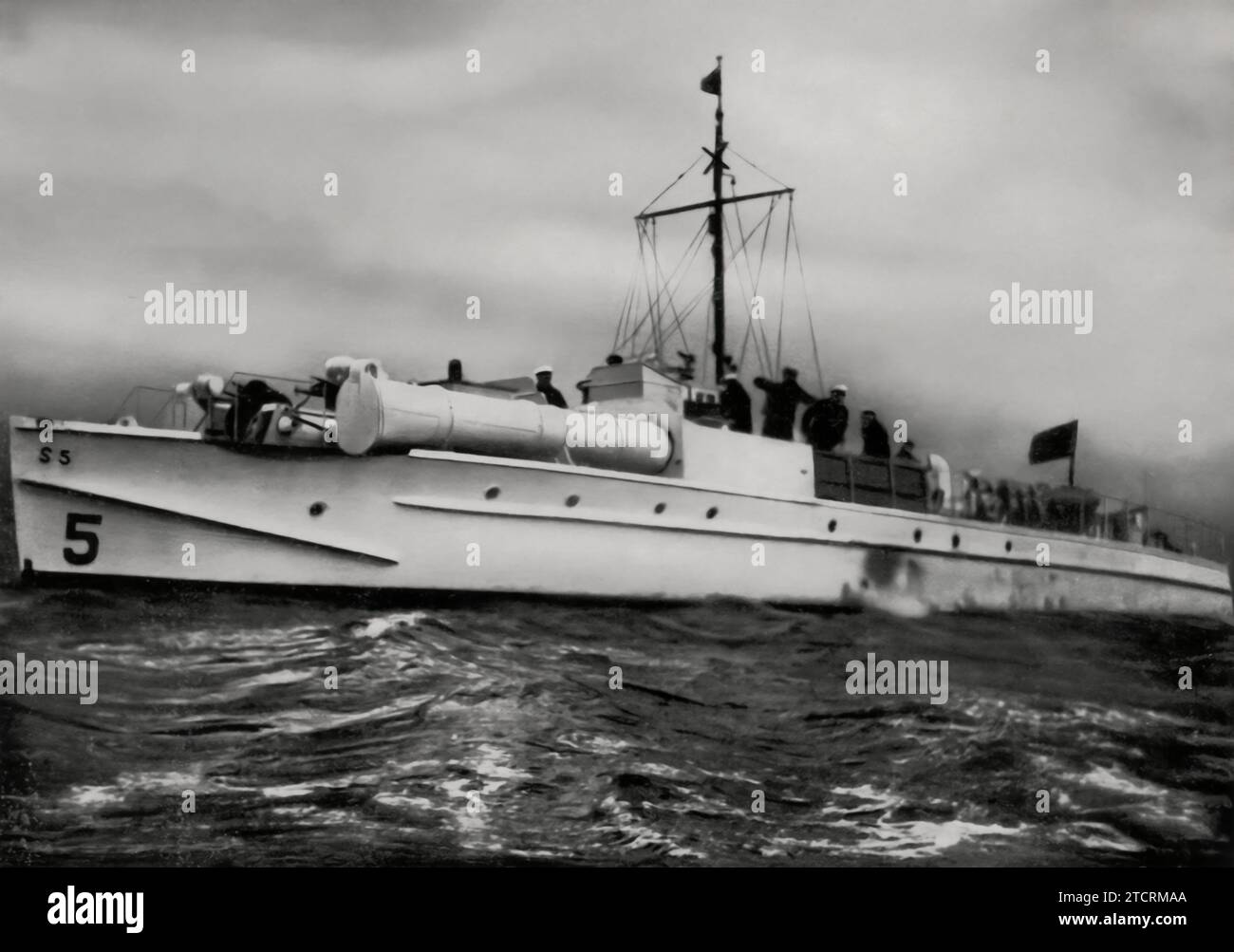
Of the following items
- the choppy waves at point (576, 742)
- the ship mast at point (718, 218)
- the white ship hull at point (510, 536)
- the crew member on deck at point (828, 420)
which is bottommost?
the choppy waves at point (576, 742)

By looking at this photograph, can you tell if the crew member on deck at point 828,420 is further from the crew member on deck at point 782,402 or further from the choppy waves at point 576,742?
the choppy waves at point 576,742

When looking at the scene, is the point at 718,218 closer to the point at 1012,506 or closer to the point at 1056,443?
the point at 1056,443

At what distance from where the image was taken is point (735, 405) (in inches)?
264

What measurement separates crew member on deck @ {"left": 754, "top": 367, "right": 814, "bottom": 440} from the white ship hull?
0.38 m

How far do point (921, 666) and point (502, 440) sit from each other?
6.95 ft

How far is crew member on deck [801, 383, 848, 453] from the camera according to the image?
20.0 ft

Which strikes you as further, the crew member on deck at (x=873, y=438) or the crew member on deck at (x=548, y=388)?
the crew member on deck at (x=873, y=438)

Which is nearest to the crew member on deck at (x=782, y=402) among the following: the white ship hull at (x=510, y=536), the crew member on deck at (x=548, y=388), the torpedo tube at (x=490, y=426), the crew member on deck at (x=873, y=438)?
the crew member on deck at (x=873, y=438)

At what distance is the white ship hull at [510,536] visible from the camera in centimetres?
532

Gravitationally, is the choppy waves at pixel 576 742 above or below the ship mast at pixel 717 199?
below

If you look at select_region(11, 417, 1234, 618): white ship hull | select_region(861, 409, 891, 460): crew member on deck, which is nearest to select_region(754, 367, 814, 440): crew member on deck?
select_region(861, 409, 891, 460): crew member on deck

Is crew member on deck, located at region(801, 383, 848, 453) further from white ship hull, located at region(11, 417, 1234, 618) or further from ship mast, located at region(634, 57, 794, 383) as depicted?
ship mast, located at region(634, 57, 794, 383)

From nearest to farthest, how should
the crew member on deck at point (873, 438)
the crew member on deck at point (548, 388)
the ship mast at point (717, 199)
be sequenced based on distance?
the ship mast at point (717, 199), the crew member on deck at point (548, 388), the crew member on deck at point (873, 438)
